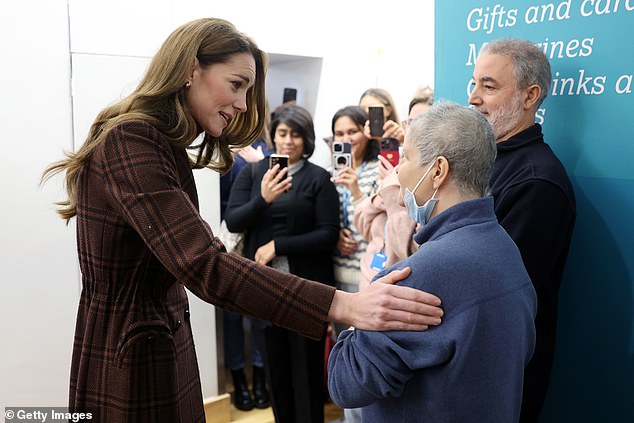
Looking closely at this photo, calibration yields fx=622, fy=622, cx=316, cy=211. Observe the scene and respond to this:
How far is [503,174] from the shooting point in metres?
2.15

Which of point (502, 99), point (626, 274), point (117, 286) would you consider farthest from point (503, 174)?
point (117, 286)

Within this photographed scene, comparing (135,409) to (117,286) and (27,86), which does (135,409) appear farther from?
(27,86)

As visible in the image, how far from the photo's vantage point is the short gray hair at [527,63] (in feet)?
7.13

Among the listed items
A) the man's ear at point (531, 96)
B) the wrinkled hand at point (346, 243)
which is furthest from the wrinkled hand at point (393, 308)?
the wrinkled hand at point (346, 243)

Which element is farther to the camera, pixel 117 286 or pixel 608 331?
pixel 608 331

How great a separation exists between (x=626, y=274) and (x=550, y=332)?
331 mm

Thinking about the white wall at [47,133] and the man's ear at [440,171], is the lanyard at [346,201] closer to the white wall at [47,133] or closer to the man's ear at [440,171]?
the white wall at [47,133]

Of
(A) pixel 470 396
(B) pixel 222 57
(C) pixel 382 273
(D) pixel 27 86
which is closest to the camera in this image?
(A) pixel 470 396

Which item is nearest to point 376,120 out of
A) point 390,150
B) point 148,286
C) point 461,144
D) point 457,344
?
point 390,150

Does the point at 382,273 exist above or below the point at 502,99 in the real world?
below

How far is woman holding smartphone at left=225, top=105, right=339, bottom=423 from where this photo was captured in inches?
129

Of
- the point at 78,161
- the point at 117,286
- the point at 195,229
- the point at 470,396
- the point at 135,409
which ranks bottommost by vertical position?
the point at 135,409

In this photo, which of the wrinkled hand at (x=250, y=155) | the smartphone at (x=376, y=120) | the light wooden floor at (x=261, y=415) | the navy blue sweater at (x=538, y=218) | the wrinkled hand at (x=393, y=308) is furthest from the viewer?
the wrinkled hand at (x=250, y=155)

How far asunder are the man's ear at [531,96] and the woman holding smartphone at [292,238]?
4.46ft
